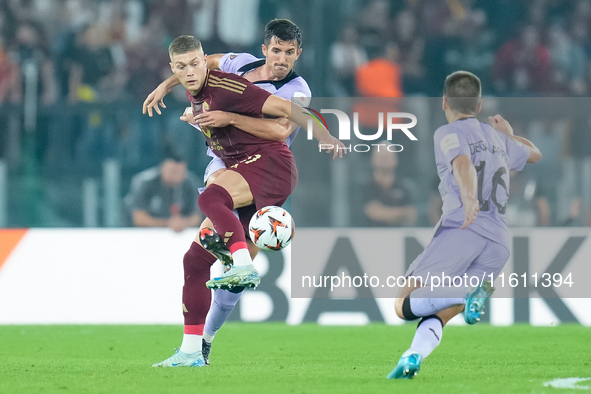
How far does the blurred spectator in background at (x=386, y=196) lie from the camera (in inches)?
333

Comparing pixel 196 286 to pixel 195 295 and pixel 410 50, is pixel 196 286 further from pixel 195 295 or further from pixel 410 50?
pixel 410 50

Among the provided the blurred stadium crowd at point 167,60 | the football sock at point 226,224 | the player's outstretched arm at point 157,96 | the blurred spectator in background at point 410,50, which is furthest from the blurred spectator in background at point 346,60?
the football sock at point 226,224

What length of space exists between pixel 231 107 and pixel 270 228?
2.53 feet

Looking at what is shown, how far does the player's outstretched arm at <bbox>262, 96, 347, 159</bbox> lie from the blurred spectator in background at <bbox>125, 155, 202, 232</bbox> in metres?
3.79

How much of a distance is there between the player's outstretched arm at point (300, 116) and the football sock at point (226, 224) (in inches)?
23.1

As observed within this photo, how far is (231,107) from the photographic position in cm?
534

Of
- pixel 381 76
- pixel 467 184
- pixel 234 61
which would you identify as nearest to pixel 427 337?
pixel 467 184

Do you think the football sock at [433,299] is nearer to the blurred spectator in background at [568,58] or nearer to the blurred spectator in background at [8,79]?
the blurred spectator in background at [8,79]

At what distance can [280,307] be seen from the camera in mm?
8461

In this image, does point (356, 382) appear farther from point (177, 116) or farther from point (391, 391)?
point (177, 116)

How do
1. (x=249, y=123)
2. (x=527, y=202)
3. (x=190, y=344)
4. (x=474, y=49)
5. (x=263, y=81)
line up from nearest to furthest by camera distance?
1. (x=249, y=123)
2. (x=190, y=344)
3. (x=263, y=81)
4. (x=527, y=202)
5. (x=474, y=49)

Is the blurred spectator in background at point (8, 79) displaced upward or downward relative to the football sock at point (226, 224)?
upward

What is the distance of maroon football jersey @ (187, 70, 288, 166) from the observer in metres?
5.31

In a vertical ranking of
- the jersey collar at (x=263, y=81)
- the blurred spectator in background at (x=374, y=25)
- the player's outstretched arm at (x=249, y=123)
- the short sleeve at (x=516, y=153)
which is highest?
the blurred spectator in background at (x=374, y=25)
